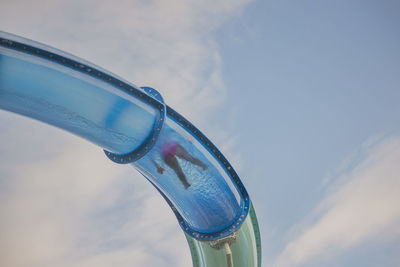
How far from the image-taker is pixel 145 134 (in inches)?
271

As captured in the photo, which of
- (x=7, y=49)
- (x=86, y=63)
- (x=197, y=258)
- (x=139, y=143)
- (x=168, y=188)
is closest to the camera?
(x=7, y=49)

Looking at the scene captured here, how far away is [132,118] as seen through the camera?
6.71 meters

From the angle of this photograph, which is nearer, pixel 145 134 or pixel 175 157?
pixel 145 134

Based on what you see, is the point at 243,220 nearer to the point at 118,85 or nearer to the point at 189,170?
the point at 189,170

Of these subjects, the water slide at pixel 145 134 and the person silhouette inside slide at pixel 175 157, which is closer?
the water slide at pixel 145 134

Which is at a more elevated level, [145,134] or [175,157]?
[145,134]

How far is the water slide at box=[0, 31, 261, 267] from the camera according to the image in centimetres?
593

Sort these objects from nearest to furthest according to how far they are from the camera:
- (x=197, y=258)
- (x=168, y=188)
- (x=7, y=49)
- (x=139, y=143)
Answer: (x=7, y=49) < (x=139, y=143) < (x=168, y=188) < (x=197, y=258)

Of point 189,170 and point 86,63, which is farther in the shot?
point 189,170

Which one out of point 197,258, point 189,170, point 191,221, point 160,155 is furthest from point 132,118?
point 197,258

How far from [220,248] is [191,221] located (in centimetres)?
89

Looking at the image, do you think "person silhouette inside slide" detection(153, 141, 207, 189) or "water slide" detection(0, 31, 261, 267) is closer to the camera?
"water slide" detection(0, 31, 261, 267)

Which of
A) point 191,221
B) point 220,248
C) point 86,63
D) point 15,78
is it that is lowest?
point 220,248

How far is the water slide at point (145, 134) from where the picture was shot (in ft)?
19.5
